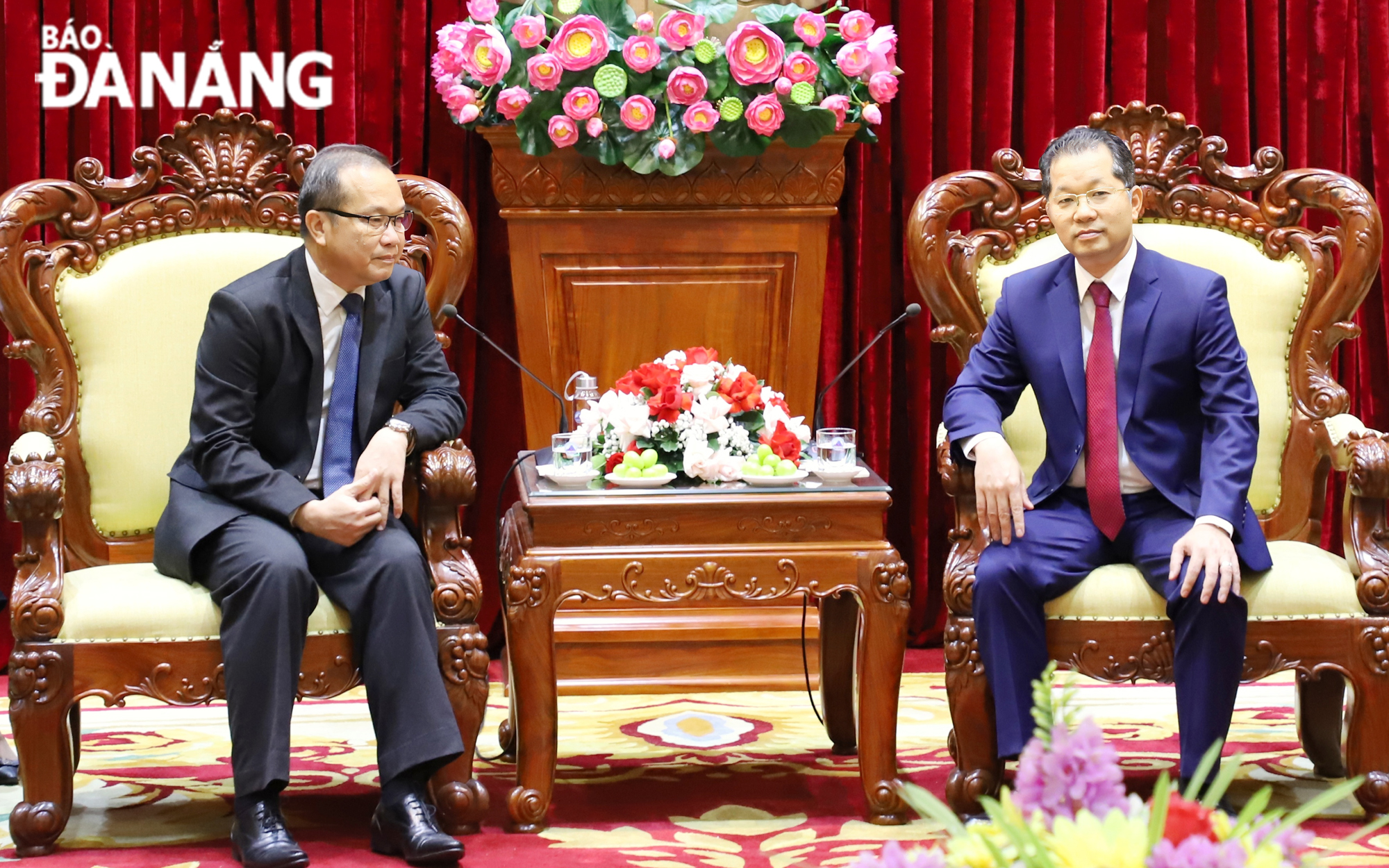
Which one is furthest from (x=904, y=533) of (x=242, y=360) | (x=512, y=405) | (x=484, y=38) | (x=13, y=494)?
(x=13, y=494)

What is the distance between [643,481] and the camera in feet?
9.26

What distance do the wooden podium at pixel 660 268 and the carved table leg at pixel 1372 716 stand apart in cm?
145

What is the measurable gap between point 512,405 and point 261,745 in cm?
183

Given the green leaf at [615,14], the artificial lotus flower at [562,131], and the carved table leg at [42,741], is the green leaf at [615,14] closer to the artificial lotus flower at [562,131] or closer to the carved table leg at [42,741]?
the artificial lotus flower at [562,131]

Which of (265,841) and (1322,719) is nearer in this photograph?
(265,841)

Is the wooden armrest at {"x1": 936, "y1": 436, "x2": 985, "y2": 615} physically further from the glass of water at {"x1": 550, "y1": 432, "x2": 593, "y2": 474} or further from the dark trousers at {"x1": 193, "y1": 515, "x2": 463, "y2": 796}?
the dark trousers at {"x1": 193, "y1": 515, "x2": 463, "y2": 796}

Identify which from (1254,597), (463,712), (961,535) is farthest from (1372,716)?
(463,712)

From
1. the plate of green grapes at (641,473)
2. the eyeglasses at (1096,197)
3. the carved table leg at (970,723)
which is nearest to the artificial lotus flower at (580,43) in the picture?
the plate of green grapes at (641,473)

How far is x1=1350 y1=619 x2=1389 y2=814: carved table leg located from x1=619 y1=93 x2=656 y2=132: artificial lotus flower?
74.0 inches

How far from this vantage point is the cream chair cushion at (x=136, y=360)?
119 inches

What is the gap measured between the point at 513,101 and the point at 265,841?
1.76 m

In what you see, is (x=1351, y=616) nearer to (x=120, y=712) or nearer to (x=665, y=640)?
(x=665, y=640)

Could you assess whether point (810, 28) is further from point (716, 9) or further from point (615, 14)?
point (615, 14)

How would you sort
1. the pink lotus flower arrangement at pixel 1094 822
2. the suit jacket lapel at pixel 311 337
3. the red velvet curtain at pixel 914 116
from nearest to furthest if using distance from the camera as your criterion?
the pink lotus flower arrangement at pixel 1094 822
the suit jacket lapel at pixel 311 337
the red velvet curtain at pixel 914 116
